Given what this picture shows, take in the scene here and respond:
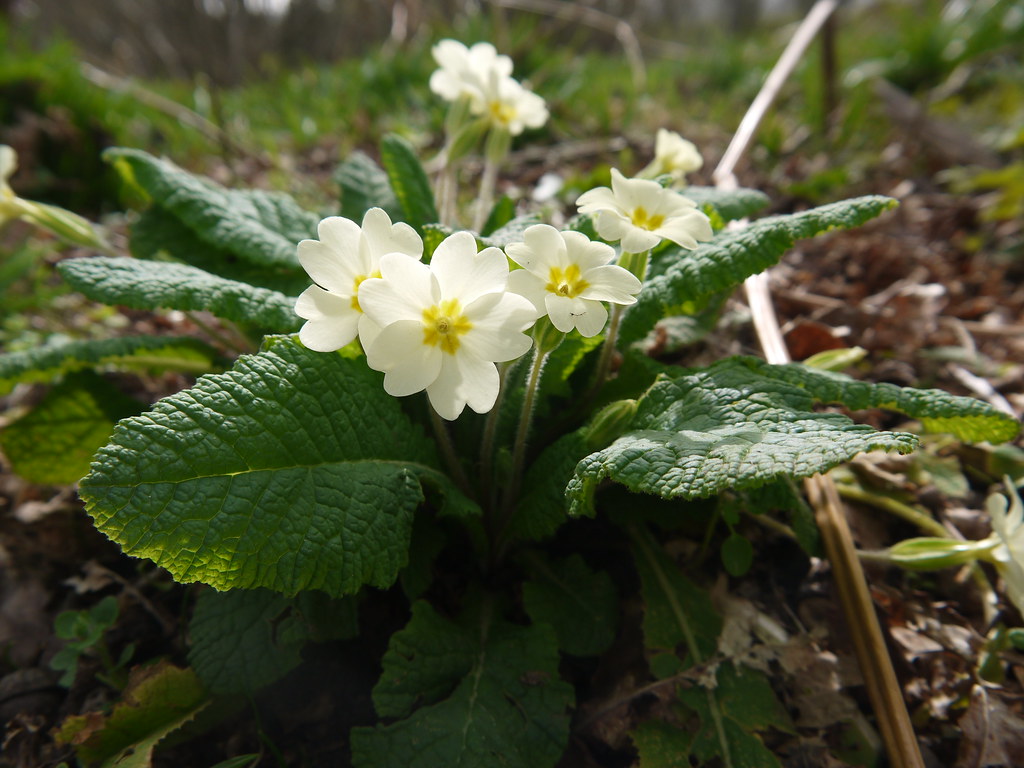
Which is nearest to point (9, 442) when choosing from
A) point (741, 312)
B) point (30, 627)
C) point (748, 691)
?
point (30, 627)

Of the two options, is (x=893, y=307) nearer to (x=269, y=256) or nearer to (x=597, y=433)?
(x=597, y=433)

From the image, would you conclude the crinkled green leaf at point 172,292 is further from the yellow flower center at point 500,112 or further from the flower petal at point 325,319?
the yellow flower center at point 500,112

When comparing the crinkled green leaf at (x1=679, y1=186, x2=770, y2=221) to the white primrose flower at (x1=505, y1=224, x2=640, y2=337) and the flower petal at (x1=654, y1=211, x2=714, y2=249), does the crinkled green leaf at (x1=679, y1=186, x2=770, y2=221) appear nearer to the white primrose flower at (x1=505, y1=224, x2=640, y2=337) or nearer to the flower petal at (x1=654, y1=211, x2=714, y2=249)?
the flower petal at (x1=654, y1=211, x2=714, y2=249)

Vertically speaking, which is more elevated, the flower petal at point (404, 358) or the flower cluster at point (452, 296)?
the flower cluster at point (452, 296)

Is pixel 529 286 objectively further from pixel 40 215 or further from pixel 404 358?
pixel 40 215

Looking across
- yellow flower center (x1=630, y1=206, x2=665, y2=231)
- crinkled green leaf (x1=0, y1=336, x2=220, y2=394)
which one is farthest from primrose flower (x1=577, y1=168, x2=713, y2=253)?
crinkled green leaf (x1=0, y1=336, x2=220, y2=394)

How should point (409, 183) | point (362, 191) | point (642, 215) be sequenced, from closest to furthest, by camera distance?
point (642, 215)
point (409, 183)
point (362, 191)

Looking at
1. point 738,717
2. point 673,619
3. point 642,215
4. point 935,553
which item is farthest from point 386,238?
point 935,553

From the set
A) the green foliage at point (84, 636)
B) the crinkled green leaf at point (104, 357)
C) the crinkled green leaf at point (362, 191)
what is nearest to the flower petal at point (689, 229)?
the crinkled green leaf at point (362, 191)

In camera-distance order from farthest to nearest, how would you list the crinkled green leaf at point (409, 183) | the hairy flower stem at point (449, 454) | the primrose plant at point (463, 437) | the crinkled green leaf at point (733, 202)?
the crinkled green leaf at point (409, 183), the crinkled green leaf at point (733, 202), the hairy flower stem at point (449, 454), the primrose plant at point (463, 437)
